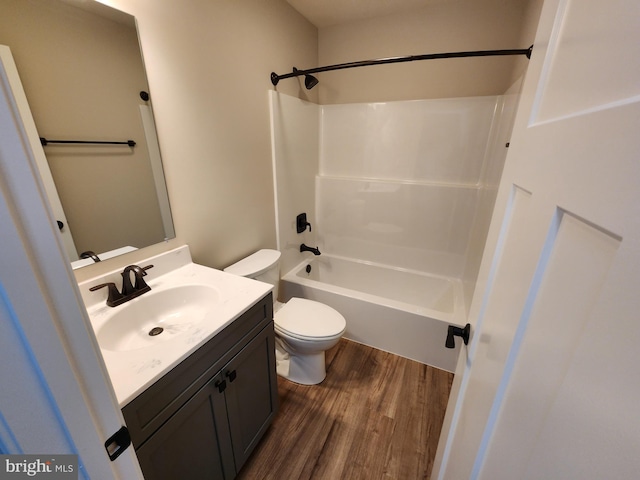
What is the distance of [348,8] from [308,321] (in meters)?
2.24

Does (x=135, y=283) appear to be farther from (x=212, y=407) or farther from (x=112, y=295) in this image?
(x=212, y=407)

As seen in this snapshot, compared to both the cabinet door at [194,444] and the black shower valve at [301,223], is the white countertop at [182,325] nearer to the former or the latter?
the cabinet door at [194,444]

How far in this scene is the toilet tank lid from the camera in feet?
5.01

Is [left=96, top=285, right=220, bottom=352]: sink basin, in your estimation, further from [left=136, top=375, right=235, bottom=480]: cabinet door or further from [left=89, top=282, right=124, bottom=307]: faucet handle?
[left=136, top=375, right=235, bottom=480]: cabinet door

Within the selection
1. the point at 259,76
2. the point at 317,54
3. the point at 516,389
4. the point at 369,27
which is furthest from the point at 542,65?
the point at 317,54

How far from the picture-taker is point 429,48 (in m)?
1.97

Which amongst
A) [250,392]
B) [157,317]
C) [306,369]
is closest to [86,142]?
[157,317]

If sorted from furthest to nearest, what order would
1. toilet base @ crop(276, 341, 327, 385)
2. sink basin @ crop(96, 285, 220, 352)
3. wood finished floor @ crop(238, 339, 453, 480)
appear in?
toilet base @ crop(276, 341, 327, 385) < wood finished floor @ crop(238, 339, 453, 480) < sink basin @ crop(96, 285, 220, 352)

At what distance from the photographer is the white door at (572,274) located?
213 millimetres

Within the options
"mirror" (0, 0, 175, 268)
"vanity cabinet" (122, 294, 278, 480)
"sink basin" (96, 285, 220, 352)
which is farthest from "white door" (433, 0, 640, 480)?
"mirror" (0, 0, 175, 268)

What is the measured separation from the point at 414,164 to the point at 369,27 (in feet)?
3.77

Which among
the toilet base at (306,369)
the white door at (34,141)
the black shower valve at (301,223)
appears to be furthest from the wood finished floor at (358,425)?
the white door at (34,141)

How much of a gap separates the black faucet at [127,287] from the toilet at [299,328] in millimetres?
477

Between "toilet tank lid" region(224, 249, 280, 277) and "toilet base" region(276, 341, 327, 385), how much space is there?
61 centimetres
